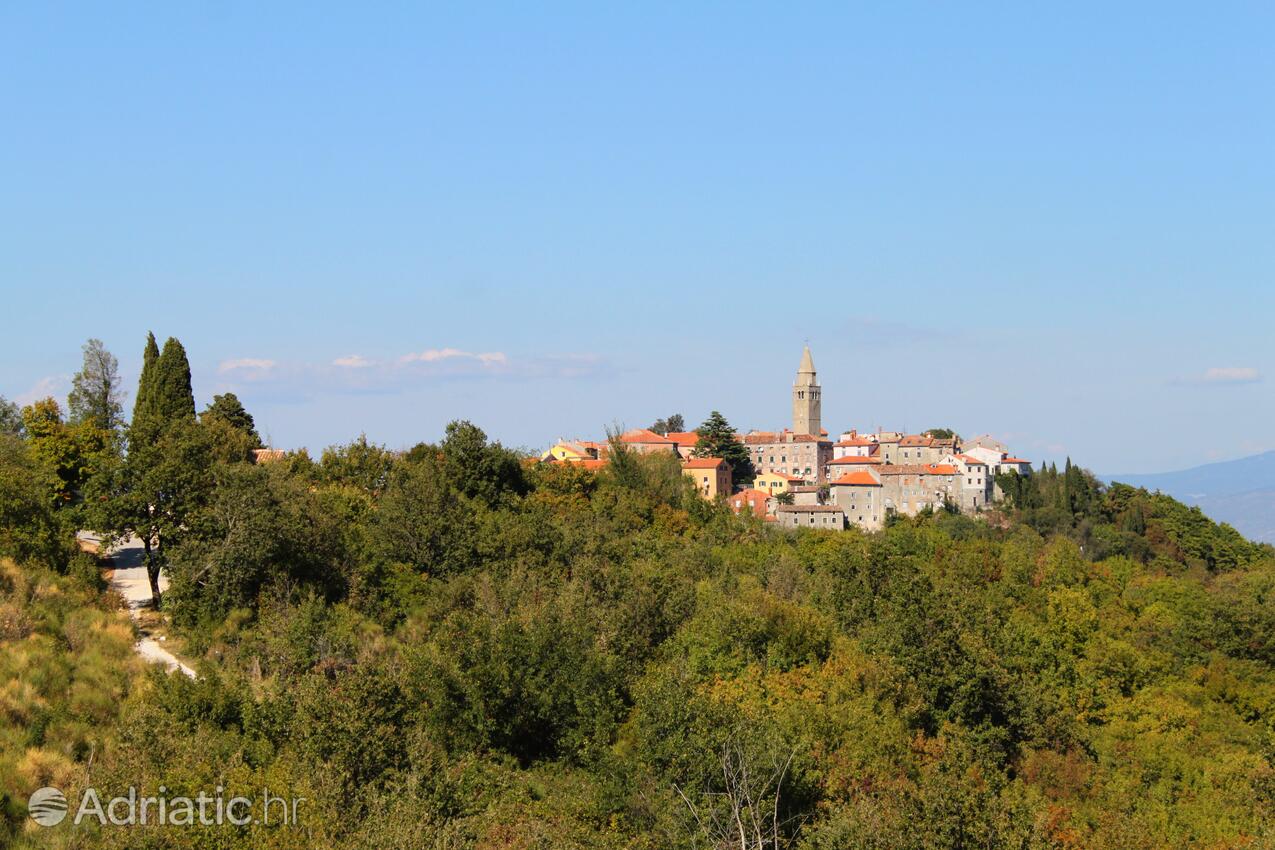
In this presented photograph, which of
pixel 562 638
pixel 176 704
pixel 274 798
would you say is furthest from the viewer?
pixel 562 638

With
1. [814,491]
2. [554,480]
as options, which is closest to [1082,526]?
[814,491]

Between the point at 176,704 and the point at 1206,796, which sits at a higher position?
the point at 176,704

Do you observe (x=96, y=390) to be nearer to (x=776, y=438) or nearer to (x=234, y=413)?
(x=234, y=413)

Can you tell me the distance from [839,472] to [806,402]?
69.5 feet

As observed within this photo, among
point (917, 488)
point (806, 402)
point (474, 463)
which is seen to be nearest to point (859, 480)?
point (917, 488)

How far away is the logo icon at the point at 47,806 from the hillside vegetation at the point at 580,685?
0.93 feet

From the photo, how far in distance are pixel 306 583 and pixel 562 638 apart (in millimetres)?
10023

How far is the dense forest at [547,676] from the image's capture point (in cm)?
2036

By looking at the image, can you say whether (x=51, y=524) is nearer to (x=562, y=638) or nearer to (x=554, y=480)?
(x=562, y=638)

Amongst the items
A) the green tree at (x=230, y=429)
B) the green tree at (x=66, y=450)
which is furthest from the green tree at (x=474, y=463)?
the green tree at (x=66, y=450)

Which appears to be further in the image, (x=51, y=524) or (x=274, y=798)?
(x=51, y=524)

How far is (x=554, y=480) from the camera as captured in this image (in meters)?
61.2

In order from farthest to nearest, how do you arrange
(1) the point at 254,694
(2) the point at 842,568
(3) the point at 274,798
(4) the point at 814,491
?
(4) the point at 814,491
(2) the point at 842,568
(1) the point at 254,694
(3) the point at 274,798

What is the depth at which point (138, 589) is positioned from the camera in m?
35.4
